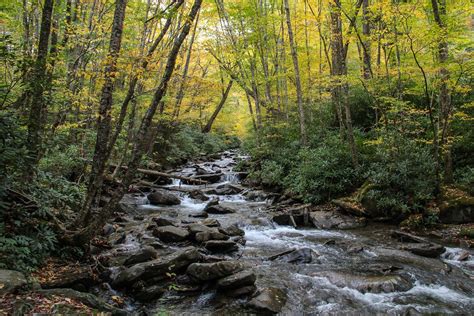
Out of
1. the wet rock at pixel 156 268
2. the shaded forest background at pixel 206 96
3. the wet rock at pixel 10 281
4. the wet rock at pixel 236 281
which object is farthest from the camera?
the shaded forest background at pixel 206 96

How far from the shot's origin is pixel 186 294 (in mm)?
5930

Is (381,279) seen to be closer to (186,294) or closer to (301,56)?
(186,294)

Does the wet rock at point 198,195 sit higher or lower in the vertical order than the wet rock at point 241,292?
lower

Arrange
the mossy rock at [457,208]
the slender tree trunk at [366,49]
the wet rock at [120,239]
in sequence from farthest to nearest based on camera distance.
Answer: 1. the slender tree trunk at [366,49]
2. the mossy rock at [457,208]
3. the wet rock at [120,239]

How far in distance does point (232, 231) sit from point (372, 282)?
444cm

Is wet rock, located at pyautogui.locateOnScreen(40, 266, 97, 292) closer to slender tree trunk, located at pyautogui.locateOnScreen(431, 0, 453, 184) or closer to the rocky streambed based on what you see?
the rocky streambed

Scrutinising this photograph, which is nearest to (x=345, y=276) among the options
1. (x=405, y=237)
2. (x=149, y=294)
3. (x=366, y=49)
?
(x=405, y=237)

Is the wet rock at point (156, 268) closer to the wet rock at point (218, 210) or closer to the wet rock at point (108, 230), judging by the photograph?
the wet rock at point (108, 230)

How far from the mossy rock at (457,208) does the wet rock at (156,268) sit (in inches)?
299

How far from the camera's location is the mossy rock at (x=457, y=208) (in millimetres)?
9172

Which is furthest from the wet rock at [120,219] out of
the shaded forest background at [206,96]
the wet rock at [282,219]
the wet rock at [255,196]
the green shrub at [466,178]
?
the green shrub at [466,178]

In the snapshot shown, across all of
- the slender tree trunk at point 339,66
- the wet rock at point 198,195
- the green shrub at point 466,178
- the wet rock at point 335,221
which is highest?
the slender tree trunk at point 339,66

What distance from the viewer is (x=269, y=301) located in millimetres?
5547

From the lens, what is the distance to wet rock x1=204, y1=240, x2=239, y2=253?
8.20 meters
